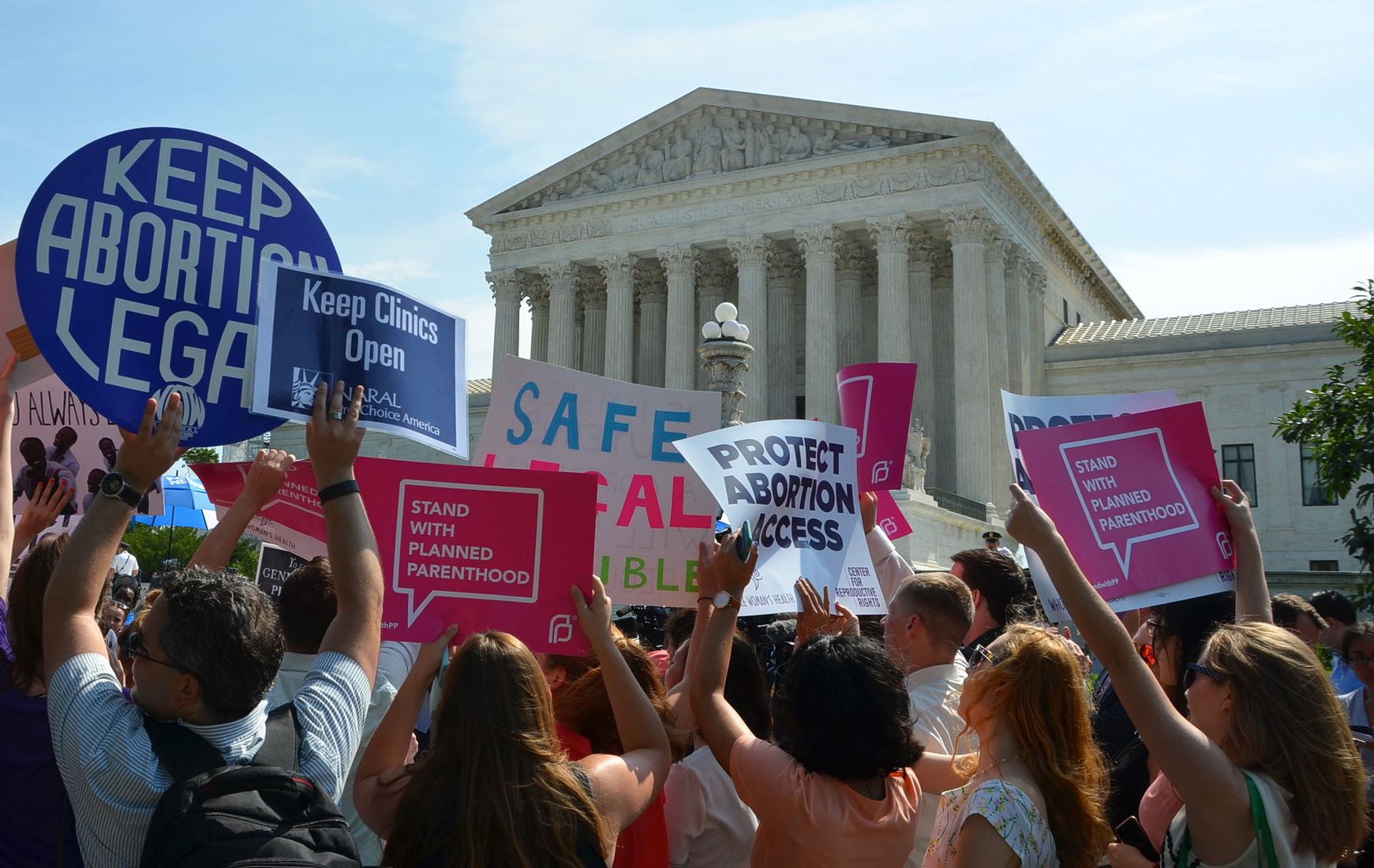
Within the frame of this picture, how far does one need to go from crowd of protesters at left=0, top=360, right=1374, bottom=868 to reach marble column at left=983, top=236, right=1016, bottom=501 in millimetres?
35832

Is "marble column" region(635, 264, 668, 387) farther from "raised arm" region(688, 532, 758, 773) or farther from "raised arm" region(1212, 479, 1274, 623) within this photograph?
"raised arm" region(688, 532, 758, 773)

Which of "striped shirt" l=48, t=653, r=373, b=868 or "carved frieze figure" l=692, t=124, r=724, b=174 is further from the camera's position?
"carved frieze figure" l=692, t=124, r=724, b=174

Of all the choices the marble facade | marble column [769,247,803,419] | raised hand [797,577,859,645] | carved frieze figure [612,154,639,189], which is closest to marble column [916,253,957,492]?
the marble facade

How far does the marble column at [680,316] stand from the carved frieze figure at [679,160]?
9.14 feet

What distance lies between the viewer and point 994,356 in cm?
3944

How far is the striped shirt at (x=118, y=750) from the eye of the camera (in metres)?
2.67

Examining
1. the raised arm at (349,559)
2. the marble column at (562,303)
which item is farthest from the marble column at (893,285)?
the raised arm at (349,559)

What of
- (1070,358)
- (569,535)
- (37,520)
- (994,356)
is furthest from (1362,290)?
(1070,358)

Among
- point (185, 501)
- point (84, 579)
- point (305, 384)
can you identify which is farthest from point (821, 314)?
point (84, 579)

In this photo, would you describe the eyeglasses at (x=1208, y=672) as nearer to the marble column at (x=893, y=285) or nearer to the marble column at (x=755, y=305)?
the marble column at (x=893, y=285)

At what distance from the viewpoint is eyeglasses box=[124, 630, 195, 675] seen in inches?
109

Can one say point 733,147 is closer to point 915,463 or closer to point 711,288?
point 711,288

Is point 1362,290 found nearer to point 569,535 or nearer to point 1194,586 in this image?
point 1194,586

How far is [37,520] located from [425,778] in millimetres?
2772
